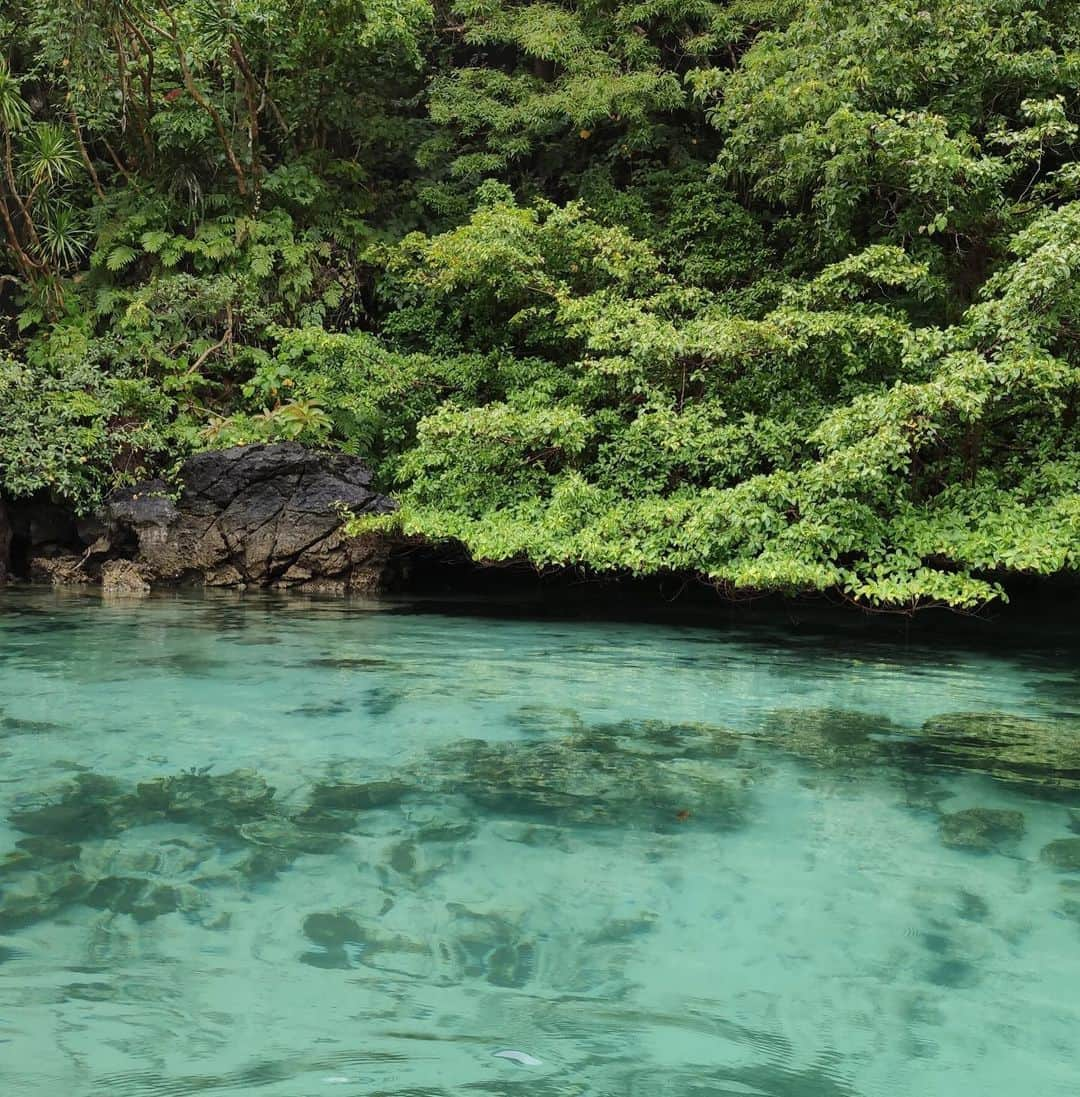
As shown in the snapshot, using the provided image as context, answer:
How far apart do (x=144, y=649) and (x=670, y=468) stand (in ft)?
19.1

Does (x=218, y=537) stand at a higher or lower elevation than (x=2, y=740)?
higher

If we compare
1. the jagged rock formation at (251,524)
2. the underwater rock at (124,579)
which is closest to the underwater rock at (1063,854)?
the jagged rock formation at (251,524)

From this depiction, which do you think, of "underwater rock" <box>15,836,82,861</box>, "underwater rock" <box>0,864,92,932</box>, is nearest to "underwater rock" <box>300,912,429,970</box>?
"underwater rock" <box>0,864,92,932</box>

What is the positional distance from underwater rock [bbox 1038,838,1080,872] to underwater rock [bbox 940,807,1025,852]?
15 cm

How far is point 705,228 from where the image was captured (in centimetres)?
1441

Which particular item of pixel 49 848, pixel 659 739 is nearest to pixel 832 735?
pixel 659 739

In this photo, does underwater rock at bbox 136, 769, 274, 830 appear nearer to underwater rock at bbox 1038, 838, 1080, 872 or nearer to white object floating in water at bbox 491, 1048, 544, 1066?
white object floating in water at bbox 491, 1048, 544, 1066

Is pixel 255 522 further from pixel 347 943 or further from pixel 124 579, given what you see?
pixel 347 943

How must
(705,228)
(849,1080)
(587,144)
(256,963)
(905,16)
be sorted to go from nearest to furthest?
1. (849,1080)
2. (256,963)
3. (905,16)
4. (705,228)
5. (587,144)

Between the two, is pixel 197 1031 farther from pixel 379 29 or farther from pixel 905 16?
pixel 379 29

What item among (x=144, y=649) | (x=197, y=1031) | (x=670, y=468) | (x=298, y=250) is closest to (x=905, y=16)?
(x=670, y=468)

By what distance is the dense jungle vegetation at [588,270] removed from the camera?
9.71m

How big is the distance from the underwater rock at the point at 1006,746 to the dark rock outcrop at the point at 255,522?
8.20 meters

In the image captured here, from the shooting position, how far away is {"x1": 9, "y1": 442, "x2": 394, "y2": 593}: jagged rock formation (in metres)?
12.9
